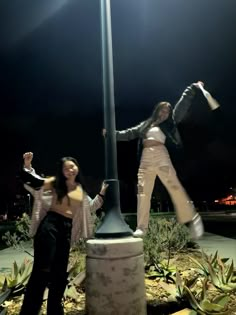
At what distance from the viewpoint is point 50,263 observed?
3883mm

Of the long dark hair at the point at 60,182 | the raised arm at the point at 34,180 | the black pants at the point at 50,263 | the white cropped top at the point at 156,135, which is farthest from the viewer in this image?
the white cropped top at the point at 156,135

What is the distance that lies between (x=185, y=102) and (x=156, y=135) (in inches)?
21.0

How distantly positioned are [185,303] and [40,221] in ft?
6.76

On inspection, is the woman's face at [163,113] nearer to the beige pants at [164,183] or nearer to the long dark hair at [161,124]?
the long dark hair at [161,124]

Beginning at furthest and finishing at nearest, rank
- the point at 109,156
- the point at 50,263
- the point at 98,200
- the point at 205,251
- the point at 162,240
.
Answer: the point at 205,251
the point at 162,240
the point at 109,156
the point at 98,200
the point at 50,263

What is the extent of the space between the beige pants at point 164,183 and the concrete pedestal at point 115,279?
1.79 feet

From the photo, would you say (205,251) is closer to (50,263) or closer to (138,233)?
(138,233)

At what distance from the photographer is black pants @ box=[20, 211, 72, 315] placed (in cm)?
388

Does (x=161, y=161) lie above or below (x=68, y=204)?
above

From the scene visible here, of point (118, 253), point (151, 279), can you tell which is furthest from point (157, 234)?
point (118, 253)

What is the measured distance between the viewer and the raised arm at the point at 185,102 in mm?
4691

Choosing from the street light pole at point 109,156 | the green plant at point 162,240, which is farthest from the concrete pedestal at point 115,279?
the green plant at point 162,240

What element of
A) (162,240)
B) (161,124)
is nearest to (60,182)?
(161,124)

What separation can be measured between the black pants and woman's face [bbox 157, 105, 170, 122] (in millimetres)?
1634
